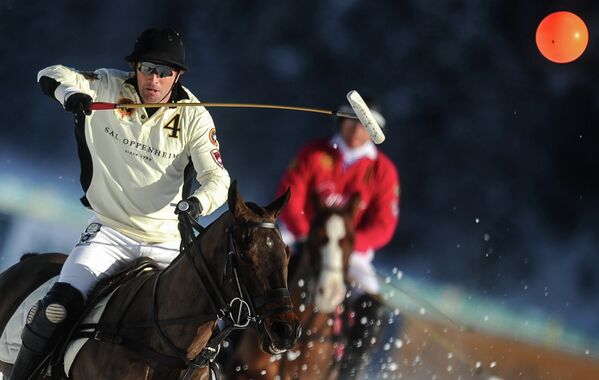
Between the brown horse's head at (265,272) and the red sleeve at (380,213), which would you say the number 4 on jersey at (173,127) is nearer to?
the brown horse's head at (265,272)

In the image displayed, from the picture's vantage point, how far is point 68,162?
6.21m

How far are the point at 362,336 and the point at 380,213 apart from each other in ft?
2.72

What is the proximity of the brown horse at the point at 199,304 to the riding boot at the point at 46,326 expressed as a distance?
0.10 meters

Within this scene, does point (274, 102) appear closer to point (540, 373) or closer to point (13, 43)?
point (13, 43)

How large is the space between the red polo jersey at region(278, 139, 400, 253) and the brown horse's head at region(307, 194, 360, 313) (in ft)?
1.83

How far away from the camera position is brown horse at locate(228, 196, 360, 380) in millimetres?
3422

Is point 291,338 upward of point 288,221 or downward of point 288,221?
downward

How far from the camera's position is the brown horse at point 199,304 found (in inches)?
81.9

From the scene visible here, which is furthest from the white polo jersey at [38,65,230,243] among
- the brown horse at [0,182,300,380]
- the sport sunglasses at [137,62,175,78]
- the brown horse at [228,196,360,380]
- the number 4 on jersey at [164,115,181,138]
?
the brown horse at [228,196,360,380]

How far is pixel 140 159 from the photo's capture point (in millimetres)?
2783

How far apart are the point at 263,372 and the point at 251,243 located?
145cm

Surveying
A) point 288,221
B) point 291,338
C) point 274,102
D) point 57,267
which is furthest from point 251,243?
point 274,102

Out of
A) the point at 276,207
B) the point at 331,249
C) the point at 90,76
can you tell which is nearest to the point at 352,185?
the point at 331,249

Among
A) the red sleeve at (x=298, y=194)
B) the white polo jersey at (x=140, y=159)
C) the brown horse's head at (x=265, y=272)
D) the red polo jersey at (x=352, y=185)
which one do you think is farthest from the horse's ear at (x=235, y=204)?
the red polo jersey at (x=352, y=185)
